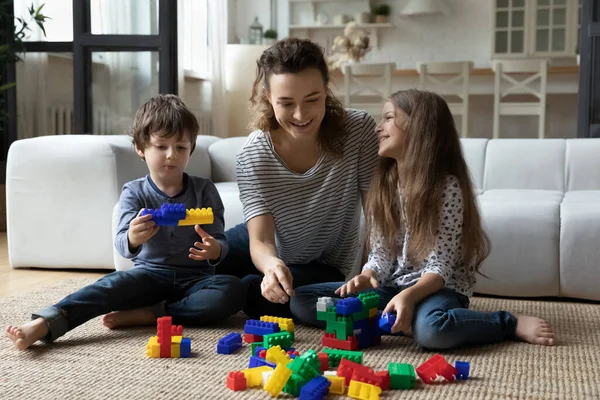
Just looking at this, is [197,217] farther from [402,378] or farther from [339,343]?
[402,378]

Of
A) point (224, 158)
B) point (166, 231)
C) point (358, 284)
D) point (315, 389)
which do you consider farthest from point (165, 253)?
point (224, 158)

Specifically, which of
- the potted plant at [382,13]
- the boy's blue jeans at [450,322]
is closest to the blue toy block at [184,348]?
the boy's blue jeans at [450,322]

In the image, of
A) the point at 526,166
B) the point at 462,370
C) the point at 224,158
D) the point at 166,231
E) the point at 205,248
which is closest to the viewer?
the point at 462,370

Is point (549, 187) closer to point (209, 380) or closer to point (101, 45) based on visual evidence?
point (209, 380)

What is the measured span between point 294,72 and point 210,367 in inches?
26.0

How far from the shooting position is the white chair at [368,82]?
5.60 metres

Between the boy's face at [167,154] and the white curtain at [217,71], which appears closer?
the boy's face at [167,154]

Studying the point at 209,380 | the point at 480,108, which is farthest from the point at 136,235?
the point at 480,108

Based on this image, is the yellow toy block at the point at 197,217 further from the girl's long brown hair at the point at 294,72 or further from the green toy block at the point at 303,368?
the green toy block at the point at 303,368

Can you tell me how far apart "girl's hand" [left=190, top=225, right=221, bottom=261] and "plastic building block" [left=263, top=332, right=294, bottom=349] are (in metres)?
0.29

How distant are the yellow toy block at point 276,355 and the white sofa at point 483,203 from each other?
3.31 feet

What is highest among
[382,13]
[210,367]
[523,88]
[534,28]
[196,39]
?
[382,13]

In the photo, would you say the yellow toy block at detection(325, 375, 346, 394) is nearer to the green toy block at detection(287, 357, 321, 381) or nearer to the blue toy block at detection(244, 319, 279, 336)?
the green toy block at detection(287, 357, 321, 381)

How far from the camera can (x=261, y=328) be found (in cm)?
158
